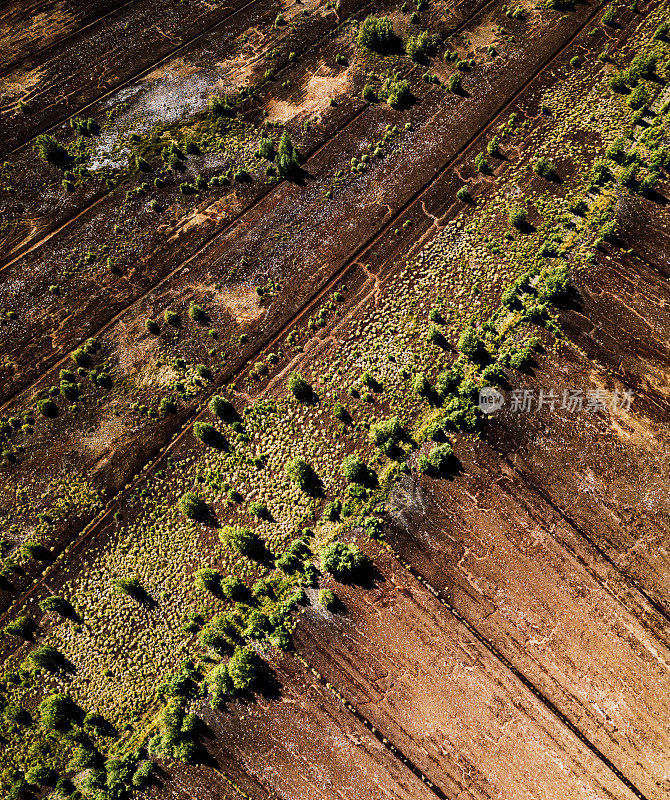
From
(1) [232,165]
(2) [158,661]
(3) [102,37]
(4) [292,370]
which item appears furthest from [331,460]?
(3) [102,37]

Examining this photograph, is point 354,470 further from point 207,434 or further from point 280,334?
point 280,334

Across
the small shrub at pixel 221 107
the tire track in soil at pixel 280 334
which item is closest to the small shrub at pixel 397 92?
the tire track in soil at pixel 280 334

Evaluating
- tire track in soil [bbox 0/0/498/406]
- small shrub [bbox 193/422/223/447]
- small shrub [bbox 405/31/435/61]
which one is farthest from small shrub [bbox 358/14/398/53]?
small shrub [bbox 193/422/223/447]

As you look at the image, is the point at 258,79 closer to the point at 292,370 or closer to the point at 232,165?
the point at 232,165

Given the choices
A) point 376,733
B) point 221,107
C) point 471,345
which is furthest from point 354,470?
point 221,107

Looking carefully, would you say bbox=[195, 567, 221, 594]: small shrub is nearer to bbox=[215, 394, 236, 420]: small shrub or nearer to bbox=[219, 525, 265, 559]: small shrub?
bbox=[219, 525, 265, 559]: small shrub

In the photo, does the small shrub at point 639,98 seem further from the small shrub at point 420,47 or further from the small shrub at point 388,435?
the small shrub at point 388,435
